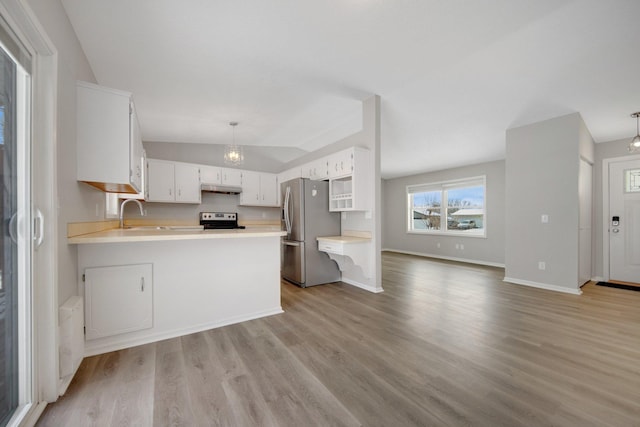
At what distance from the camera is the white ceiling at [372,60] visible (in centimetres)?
214

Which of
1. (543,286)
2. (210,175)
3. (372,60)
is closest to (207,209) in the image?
(210,175)

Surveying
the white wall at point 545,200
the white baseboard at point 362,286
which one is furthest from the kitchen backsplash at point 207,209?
the white wall at point 545,200

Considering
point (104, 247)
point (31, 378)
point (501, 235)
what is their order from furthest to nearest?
point (501, 235) < point (104, 247) < point (31, 378)

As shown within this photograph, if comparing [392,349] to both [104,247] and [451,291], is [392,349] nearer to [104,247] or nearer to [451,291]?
[451,291]

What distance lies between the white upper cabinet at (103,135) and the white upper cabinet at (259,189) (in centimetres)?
375

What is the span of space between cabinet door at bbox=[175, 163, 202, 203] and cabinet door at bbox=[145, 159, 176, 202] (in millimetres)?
92

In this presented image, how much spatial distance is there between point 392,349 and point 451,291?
219cm

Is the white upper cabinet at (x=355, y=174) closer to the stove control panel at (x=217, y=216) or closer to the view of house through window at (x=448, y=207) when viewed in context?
the stove control panel at (x=217, y=216)

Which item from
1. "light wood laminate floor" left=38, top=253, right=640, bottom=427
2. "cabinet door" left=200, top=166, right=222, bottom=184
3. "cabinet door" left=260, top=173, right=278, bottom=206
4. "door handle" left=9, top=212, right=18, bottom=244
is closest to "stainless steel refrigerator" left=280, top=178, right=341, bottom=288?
"light wood laminate floor" left=38, top=253, right=640, bottom=427

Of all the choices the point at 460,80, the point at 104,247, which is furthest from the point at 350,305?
the point at 460,80

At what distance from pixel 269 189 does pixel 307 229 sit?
8.00 ft

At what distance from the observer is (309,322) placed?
272 cm

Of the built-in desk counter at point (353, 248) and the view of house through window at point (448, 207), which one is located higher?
the view of house through window at point (448, 207)

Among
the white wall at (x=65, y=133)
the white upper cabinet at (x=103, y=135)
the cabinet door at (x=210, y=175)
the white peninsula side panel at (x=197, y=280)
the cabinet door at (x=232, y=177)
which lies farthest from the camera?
the cabinet door at (x=232, y=177)
